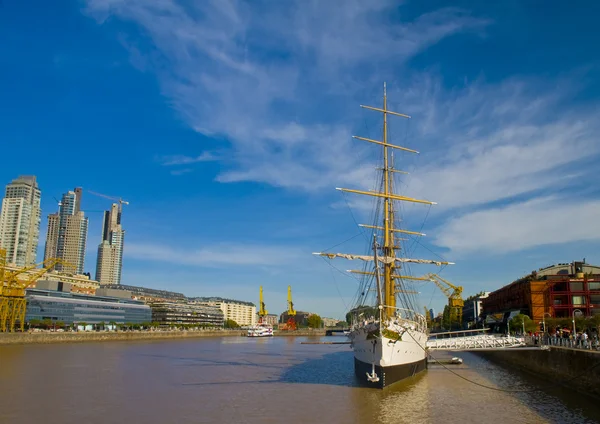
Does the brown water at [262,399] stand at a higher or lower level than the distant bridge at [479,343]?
lower

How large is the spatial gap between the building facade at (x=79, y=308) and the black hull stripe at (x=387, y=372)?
120 metres

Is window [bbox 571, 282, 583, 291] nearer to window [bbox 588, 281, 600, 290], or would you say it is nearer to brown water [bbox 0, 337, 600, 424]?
window [bbox 588, 281, 600, 290]

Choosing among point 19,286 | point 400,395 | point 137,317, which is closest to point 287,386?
point 400,395

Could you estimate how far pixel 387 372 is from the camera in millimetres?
36062

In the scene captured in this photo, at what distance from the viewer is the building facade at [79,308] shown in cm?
14038

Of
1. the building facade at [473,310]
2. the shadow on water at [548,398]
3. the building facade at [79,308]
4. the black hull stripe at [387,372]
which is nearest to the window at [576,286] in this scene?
the shadow on water at [548,398]

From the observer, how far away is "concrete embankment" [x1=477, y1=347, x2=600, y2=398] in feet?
102

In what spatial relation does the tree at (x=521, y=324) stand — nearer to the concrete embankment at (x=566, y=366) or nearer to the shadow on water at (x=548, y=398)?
the concrete embankment at (x=566, y=366)

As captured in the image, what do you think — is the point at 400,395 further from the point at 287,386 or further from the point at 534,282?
the point at 534,282

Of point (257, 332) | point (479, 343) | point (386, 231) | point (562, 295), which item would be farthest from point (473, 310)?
point (386, 231)

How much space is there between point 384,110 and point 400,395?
33.5 m

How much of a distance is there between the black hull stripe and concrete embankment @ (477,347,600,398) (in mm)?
10768

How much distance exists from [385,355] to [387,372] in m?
1.29

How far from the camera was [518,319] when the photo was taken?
76.6m
